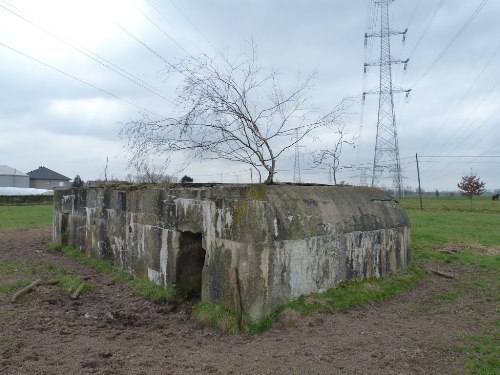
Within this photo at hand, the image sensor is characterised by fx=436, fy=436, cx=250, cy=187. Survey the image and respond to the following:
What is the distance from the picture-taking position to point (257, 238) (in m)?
5.70

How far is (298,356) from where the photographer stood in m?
4.66

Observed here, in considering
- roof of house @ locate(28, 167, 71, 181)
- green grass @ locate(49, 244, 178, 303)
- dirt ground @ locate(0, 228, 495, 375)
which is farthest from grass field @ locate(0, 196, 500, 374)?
roof of house @ locate(28, 167, 71, 181)

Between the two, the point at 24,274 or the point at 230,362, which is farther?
the point at 24,274

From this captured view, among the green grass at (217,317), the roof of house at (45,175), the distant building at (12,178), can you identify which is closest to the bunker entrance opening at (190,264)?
the green grass at (217,317)

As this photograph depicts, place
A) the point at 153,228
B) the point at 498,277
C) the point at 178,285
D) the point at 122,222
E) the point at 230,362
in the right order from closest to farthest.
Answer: the point at 230,362 < the point at 178,285 < the point at 153,228 < the point at 498,277 < the point at 122,222

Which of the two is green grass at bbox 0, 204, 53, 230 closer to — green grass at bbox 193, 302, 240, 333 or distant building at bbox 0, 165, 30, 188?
green grass at bbox 193, 302, 240, 333

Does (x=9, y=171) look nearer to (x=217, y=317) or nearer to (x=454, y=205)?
(x=454, y=205)

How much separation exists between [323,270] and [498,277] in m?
4.44

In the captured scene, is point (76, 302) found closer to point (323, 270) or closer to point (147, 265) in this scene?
point (147, 265)

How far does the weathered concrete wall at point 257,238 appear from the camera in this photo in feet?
19.0

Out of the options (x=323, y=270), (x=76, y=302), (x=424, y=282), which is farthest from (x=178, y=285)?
(x=424, y=282)

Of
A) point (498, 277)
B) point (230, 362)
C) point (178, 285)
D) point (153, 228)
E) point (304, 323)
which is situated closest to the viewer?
point (230, 362)

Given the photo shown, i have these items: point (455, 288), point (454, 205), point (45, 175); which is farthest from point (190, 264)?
point (45, 175)

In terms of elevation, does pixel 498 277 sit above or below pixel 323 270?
below
